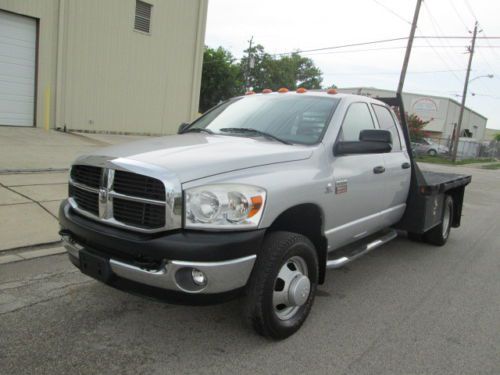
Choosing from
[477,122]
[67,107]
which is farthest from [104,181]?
[477,122]

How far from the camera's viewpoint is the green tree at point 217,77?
43.3 m

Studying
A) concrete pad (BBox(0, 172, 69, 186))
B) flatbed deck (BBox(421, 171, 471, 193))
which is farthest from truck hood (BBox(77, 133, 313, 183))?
concrete pad (BBox(0, 172, 69, 186))

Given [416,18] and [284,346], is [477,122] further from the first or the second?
[284,346]

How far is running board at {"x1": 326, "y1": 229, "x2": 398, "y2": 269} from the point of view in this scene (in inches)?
151

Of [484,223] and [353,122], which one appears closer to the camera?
[353,122]

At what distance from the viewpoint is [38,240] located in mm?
A: 5047

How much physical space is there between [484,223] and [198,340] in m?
7.08

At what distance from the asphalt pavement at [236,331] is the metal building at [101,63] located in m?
11.2

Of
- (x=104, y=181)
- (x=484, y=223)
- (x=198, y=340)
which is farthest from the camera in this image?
(x=484, y=223)

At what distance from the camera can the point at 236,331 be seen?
11.0ft

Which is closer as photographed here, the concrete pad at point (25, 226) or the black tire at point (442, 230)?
the concrete pad at point (25, 226)

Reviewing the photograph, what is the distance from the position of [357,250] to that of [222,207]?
6.49ft

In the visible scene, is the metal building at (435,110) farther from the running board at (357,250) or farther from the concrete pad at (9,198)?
the running board at (357,250)

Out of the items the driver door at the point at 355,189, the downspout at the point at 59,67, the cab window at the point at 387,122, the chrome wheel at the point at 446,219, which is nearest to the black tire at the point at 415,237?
the chrome wheel at the point at 446,219
